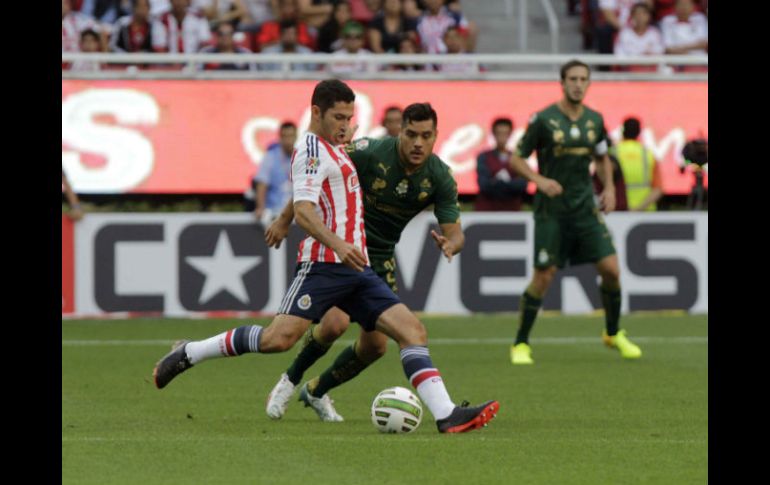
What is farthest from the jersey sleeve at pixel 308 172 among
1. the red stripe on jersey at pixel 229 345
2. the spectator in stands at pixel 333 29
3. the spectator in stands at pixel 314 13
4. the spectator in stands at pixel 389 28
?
the spectator in stands at pixel 314 13

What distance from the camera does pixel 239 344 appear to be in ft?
31.8

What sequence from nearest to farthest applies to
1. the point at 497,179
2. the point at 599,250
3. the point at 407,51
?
1. the point at 599,250
2. the point at 497,179
3. the point at 407,51

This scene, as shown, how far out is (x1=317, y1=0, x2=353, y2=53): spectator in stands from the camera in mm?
23219

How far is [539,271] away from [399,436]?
524cm

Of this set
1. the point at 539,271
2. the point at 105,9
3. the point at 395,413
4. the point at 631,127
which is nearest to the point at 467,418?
the point at 395,413

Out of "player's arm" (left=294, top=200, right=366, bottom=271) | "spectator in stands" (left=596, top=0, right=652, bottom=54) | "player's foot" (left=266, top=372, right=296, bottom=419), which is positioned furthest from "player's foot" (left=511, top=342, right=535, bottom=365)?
"spectator in stands" (left=596, top=0, right=652, bottom=54)

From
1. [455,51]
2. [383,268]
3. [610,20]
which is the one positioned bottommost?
[383,268]

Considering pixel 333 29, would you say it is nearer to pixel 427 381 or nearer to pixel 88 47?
pixel 88 47

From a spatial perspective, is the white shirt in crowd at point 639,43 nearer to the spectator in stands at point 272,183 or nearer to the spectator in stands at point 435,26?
the spectator in stands at point 435,26

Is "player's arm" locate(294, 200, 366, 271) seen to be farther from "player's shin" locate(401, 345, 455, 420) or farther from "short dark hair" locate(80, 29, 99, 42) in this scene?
"short dark hair" locate(80, 29, 99, 42)

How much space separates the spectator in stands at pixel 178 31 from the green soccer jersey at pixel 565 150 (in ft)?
31.0

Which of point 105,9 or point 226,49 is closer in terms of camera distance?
point 226,49

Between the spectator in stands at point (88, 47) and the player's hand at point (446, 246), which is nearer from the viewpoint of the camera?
the player's hand at point (446, 246)

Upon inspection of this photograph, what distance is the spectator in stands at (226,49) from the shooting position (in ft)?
72.1
